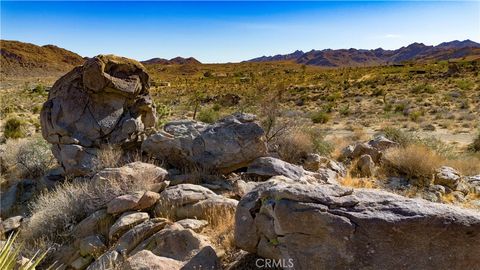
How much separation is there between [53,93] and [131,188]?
162 inches

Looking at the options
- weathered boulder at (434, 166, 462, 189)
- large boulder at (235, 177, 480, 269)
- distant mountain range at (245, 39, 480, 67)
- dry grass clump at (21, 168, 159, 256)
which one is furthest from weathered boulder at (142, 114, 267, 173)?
distant mountain range at (245, 39, 480, 67)

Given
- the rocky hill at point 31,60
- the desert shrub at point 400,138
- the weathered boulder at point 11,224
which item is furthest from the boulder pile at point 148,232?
the rocky hill at point 31,60

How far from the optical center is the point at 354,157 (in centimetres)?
1071

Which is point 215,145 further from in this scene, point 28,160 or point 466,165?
point 466,165

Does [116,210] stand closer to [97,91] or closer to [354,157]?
[97,91]

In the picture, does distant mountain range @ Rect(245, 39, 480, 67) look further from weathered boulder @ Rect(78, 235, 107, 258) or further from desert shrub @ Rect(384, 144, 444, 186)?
weathered boulder @ Rect(78, 235, 107, 258)

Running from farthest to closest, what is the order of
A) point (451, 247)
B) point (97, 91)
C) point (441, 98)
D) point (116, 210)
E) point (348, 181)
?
point (441, 98), point (97, 91), point (348, 181), point (116, 210), point (451, 247)

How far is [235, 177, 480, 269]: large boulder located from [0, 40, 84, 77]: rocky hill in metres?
84.2

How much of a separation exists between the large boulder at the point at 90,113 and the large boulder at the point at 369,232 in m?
5.89

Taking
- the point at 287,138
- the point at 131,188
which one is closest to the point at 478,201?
the point at 287,138

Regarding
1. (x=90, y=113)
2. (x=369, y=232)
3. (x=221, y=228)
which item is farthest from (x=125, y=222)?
(x=90, y=113)

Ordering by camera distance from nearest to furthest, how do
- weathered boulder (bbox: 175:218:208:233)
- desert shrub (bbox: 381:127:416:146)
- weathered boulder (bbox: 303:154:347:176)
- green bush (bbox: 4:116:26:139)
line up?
weathered boulder (bbox: 175:218:208:233), weathered boulder (bbox: 303:154:347:176), desert shrub (bbox: 381:127:416:146), green bush (bbox: 4:116:26:139)

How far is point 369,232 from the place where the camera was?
12.5 ft
